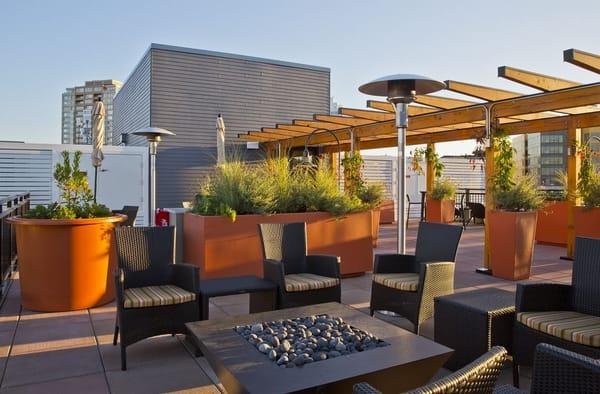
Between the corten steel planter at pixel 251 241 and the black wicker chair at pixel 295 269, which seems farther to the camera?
the corten steel planter at pixel 251 241

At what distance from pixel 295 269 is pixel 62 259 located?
2.25 meters

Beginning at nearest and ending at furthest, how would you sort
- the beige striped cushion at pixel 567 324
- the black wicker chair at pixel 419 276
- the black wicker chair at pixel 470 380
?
the black wicker chair at pixel 470 380, the beige striped cushion at pixel 567 324, the black wicker chair at pixel 419 276

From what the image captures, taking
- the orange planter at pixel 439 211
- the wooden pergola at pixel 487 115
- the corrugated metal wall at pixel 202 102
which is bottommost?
the orange planter at pixel 439 211

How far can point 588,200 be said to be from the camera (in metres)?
7.61

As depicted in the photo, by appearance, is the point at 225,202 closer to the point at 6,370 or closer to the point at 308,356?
the point at 6,370

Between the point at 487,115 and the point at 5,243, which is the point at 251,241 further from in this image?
the point at 487,115

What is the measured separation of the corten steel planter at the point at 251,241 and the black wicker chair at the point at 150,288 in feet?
4.20

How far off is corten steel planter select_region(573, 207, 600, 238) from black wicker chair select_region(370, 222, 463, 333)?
455 centimetres

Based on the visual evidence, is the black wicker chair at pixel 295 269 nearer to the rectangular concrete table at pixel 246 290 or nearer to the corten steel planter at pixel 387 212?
the rectangular concrete table at pixel 246 290

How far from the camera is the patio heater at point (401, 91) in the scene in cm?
438

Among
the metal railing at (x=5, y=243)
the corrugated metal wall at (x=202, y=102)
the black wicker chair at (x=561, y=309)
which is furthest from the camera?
the corrugated metal wall at (x=202, y=102)

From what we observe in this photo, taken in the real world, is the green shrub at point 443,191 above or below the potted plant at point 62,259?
above

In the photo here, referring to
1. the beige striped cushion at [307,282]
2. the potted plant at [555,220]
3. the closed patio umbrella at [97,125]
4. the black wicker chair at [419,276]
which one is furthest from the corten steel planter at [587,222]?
the closed patio umbrella at [97,125]

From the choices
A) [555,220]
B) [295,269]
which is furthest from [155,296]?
[555,220]
